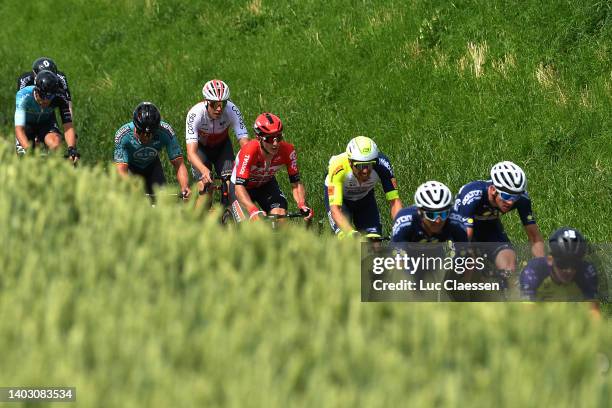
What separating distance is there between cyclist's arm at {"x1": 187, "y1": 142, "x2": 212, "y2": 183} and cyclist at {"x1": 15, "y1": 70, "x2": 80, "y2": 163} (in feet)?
5.26

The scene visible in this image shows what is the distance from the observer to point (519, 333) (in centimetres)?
554

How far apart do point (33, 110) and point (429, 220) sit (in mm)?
7796

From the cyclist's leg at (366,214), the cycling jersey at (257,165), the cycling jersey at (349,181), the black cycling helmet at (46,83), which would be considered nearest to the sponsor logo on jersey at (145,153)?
the cycling jersey at (257,165)

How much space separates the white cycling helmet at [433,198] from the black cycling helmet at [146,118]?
434cm

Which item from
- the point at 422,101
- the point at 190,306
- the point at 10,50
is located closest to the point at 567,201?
the point at 422,101

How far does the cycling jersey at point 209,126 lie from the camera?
46.8 feet

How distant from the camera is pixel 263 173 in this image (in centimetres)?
1288

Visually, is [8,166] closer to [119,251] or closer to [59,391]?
[119,251]

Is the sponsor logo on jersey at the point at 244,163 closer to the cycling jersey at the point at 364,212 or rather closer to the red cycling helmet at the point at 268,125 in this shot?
the red cycling helmet at the point at 268,125

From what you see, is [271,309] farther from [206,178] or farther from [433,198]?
[206,178]

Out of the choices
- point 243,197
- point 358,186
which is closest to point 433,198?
point 358,186

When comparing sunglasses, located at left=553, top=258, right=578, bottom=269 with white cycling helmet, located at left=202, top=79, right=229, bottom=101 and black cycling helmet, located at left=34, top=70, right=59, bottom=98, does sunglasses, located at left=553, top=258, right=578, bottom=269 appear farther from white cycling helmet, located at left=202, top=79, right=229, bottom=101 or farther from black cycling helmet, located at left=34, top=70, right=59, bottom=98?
black cycling helmet, located at left=34, top=70, right=59, bottom=98

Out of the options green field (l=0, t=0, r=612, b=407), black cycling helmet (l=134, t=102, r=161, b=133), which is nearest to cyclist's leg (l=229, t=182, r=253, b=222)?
black cycling helmet (l=134, t=102, r=161, b=133)

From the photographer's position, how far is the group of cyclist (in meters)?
9.64
